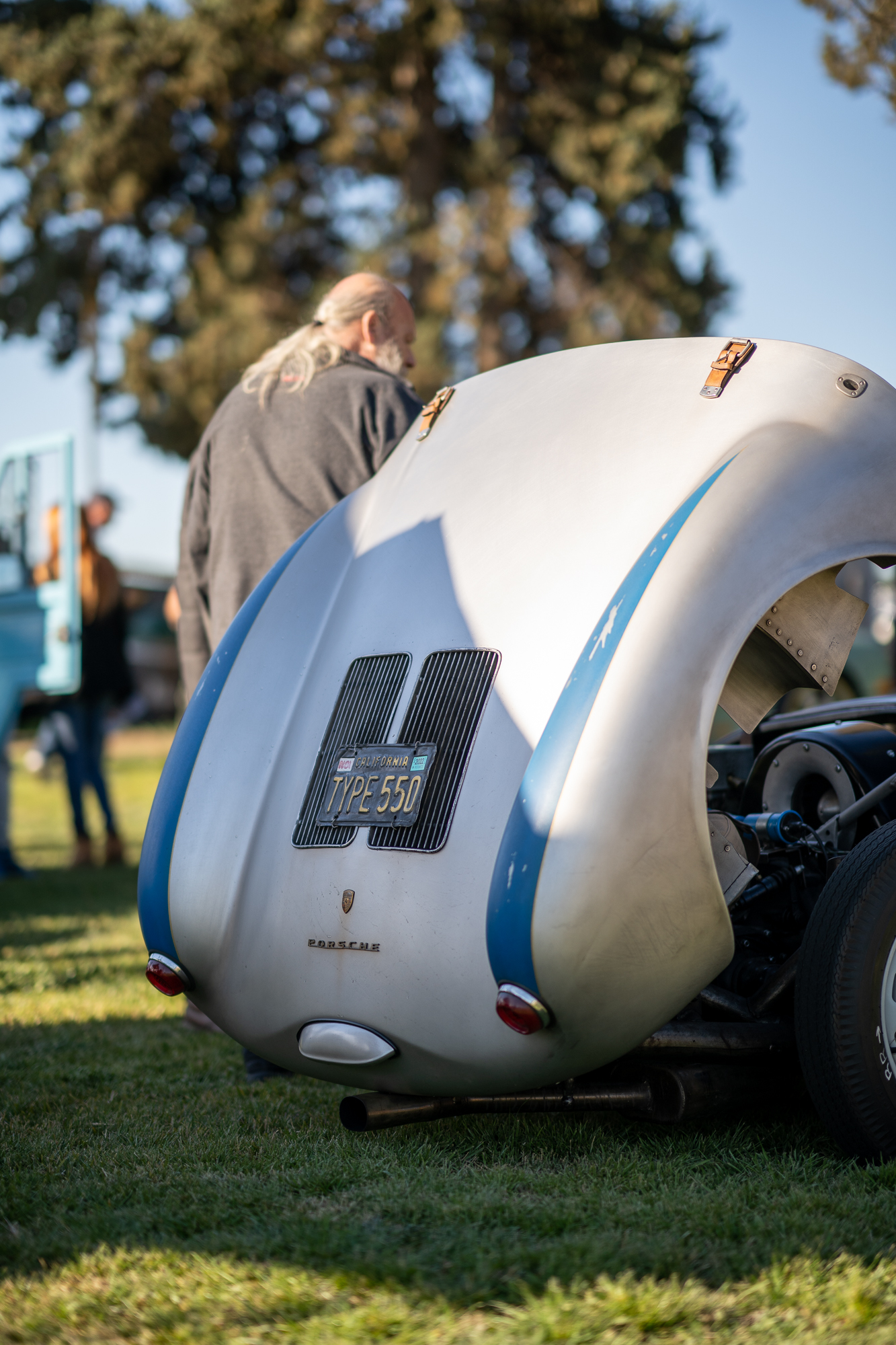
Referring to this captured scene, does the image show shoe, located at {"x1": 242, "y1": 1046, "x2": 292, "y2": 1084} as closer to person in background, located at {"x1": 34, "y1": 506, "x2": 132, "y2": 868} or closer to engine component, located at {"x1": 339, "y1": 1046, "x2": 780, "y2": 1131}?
engine component, located at {"x1": 339, "y1": 1046, "x2": 780, "y2": 1131}

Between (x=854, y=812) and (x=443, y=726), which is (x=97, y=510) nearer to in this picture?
(x=443, y=726)

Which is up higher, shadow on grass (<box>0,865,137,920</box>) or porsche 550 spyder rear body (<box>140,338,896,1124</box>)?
porsche 550 spyder rear body (<box>140,338,896,1124</box>)

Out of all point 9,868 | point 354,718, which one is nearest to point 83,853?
point 9,868

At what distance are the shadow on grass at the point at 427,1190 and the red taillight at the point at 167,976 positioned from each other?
0.36 meters

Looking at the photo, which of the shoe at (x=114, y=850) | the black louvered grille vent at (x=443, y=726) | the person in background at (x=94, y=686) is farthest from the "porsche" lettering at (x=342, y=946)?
the shoe at (x=114, y=850)

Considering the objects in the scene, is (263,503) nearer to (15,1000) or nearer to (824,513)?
(824,513)

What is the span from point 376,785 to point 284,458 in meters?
1.49

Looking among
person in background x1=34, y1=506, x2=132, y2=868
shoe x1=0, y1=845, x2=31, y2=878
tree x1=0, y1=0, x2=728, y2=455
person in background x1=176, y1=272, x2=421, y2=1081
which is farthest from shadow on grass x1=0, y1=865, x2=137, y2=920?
tree x1=0, y1=0, x2=728, y2=455

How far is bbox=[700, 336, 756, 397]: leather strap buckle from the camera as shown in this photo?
280cm

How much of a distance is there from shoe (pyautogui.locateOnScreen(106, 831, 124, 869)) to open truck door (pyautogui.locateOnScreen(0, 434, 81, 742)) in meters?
1.51

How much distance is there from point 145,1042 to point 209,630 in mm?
1361

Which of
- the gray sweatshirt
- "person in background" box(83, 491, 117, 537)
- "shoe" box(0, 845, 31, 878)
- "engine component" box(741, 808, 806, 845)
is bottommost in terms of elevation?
"shoe" box(0, 845, 31, 878)

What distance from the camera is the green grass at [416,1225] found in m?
1.91

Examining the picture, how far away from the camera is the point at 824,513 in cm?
266
